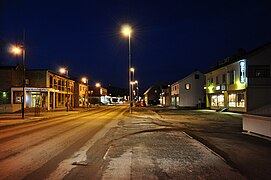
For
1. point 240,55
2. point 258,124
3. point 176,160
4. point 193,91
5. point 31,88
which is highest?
point 240,55

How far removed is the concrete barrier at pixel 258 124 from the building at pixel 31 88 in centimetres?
2938

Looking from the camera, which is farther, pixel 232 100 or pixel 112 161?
pixel 232 100

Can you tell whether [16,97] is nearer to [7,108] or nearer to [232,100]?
[7,108]

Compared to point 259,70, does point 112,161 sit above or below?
below

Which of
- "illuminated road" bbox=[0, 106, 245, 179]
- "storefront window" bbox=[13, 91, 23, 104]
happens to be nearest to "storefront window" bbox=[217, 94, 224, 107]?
"illuminated road" bbox=[0, 106, 245, 179]

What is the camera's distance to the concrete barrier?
1154 centimetres

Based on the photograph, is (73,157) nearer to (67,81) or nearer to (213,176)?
(213,176)

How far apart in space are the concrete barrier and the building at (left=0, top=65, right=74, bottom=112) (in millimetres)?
29377

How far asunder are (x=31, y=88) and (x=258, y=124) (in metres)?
36.2

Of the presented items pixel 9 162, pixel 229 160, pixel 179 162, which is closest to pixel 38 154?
pixel 9 162

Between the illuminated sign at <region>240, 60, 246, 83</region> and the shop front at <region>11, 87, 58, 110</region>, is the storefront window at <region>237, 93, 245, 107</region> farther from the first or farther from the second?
the shop front at <region>11, 87, 58, 110</region>

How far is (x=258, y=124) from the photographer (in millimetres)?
12461

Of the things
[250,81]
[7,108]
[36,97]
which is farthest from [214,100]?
[7,108]

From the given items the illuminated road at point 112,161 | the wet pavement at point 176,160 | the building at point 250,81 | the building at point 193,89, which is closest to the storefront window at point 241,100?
the building at point 250,81
